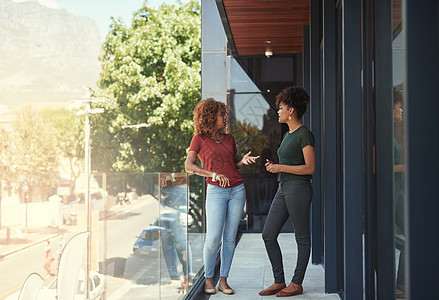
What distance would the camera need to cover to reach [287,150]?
3600 mm

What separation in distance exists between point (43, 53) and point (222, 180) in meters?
43.2

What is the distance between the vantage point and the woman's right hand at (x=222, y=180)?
3512mm

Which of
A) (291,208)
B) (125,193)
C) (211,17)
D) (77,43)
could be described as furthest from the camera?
(77,43)

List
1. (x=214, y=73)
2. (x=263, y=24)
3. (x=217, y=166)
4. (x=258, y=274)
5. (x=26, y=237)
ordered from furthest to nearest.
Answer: (x=214, y=73) → (x=263, y=24) → (x=258, y=274) → (x=217, y=166) → (x=26, y=237)

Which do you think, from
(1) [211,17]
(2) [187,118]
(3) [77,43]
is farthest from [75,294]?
(3) [77,43]

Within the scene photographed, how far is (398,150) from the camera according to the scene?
83.7 inches

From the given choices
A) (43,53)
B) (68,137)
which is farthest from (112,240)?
(43,53)

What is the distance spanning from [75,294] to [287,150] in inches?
80.6

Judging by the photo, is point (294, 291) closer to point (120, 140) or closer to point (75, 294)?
point (75, 294)

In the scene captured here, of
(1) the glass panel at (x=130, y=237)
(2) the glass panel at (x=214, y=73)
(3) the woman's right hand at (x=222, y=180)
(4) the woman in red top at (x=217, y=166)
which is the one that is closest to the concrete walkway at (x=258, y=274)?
(4) the woman in red top at (x=217, y=166)

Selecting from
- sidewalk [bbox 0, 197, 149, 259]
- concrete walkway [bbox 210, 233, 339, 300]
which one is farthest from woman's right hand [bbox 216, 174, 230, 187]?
sidewalk [bbox 0, 197, 149, 259]

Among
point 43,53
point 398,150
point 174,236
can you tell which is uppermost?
point 43,53

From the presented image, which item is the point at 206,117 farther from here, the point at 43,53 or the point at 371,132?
the point at 43,53

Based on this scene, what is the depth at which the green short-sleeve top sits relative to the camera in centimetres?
352
